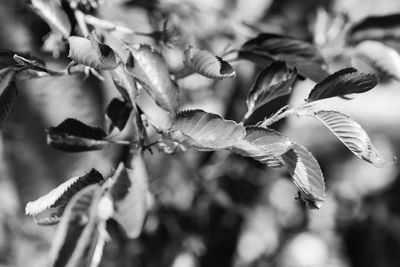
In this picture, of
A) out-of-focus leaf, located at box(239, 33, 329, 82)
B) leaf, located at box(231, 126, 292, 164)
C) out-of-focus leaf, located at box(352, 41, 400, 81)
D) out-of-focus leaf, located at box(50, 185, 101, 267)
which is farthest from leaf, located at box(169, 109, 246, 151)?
out-of-focus leaf, located at box(352, 41, 400, 81)

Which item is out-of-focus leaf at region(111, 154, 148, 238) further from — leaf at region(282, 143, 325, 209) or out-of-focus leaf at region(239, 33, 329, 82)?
out-of-focus leaf at region(239, 33, 329, 82)

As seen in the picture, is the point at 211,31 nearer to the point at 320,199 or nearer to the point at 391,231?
the point at 320,199

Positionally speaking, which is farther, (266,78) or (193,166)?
(193,166)

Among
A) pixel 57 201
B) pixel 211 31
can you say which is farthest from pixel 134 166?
pixel 211 31

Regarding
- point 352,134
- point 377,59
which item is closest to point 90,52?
point 352,134

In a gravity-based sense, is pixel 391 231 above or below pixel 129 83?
below

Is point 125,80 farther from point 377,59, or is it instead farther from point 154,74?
point 377,59
